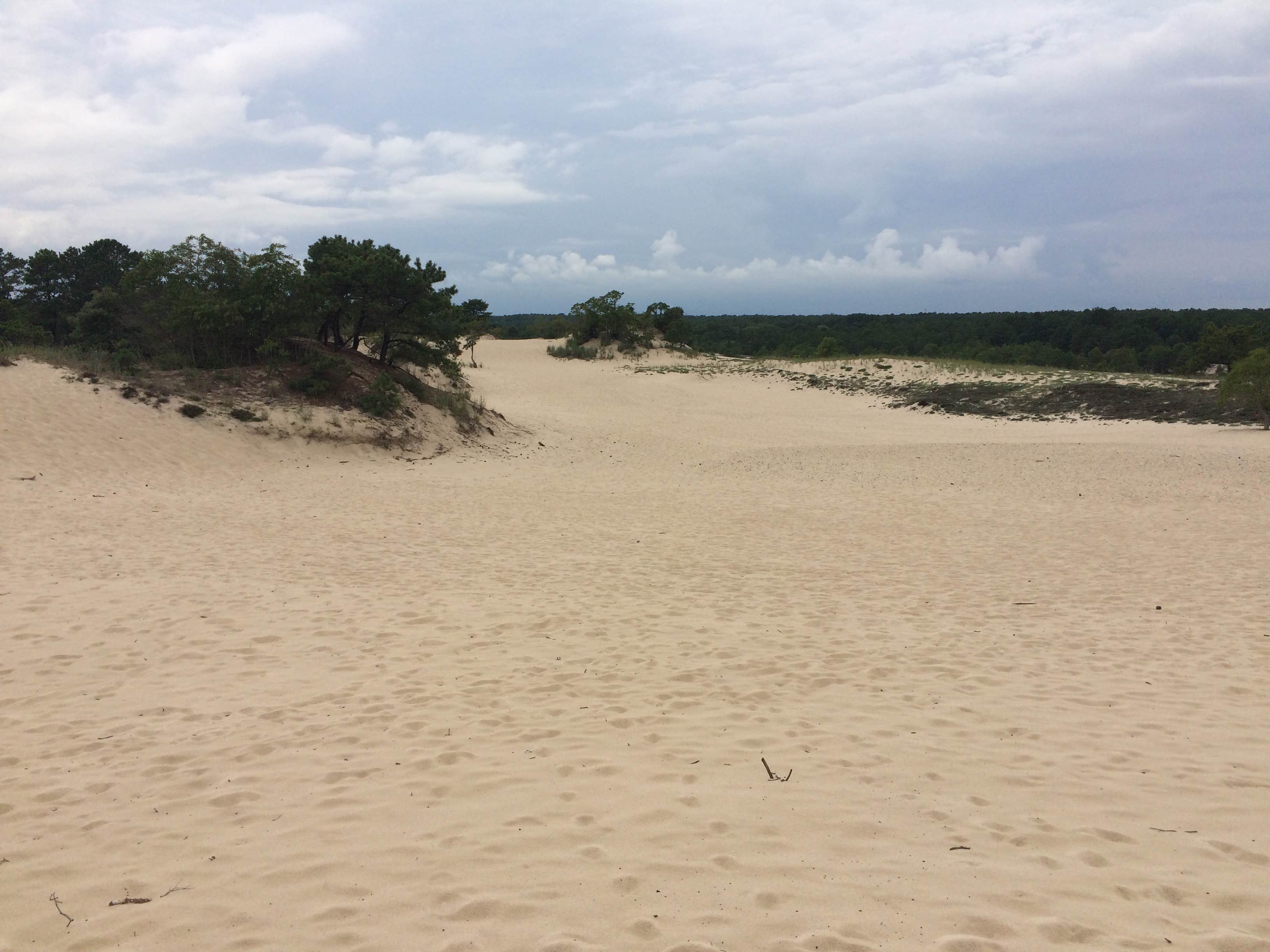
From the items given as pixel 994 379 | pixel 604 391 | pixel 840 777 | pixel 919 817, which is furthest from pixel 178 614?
pixel 994 379

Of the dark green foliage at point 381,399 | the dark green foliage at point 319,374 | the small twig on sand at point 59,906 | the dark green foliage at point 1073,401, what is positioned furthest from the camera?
the dark green foliage at point 1073,401

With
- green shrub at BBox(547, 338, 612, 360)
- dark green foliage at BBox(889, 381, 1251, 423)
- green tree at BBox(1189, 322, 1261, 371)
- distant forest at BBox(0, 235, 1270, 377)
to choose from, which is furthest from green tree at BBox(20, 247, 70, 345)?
green tree at BBox(1189, 322, 1261, 371)

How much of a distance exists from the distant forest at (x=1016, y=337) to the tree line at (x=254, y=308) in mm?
34080

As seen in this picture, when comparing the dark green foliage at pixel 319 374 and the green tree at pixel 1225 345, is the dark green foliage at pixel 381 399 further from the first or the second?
the green tree at pixel 1225 345

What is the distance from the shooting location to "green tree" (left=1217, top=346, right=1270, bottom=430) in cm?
2386

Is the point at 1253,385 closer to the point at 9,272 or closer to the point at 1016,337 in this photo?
the point at 9,272

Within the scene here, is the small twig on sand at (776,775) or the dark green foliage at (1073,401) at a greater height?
the dark green foliage at (1073,401)

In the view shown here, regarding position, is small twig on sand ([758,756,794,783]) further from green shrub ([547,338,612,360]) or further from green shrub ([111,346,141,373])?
green shrub ([547,338,612,360])

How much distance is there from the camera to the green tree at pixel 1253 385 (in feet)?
78.3

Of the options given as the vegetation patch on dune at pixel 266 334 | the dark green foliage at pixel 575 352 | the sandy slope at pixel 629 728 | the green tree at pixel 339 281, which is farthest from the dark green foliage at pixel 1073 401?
the green tree at pixel 339 281

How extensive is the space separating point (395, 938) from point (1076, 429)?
101 feet

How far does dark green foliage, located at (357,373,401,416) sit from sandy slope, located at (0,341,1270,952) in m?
8.20

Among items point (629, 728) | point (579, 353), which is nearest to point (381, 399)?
point (629, 728)

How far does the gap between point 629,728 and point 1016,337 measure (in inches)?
3551
